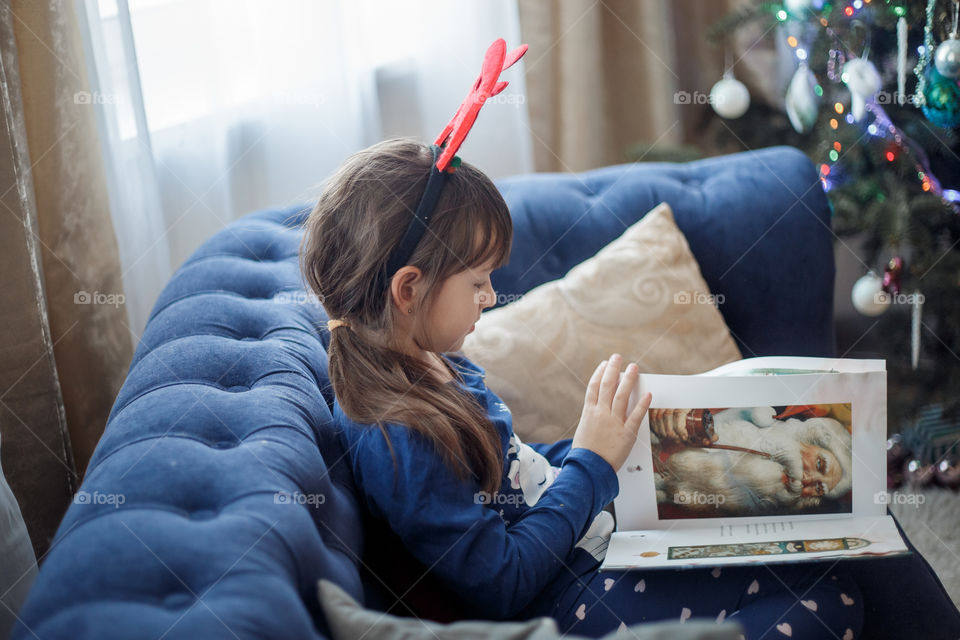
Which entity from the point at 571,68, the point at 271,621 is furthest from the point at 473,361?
the point at 571,68

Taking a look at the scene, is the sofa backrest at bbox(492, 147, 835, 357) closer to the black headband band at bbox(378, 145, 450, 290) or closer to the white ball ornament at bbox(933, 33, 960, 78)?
the white ball ornament at bbox(933, 33, 960, 78)

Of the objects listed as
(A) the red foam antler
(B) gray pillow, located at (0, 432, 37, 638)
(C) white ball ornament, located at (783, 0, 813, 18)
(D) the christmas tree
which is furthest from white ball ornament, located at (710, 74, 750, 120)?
(B) gray pillow, located at (0, 432, 37, 638)

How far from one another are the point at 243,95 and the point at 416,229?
3.30 ft

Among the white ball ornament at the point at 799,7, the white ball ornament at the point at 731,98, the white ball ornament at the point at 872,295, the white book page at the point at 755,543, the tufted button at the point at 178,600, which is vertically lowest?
the white book page at the point at 755,543

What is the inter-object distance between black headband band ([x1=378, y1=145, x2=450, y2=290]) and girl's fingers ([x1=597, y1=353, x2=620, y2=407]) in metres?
0.31

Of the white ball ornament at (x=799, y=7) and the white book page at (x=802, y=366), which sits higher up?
the white ball ornament at (x=799, y=7)

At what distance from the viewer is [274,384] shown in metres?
1.04

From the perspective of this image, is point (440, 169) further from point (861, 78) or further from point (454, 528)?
point (861, 78)

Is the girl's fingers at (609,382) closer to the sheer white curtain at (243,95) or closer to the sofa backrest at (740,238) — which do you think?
the sofa backrest at (740,238)

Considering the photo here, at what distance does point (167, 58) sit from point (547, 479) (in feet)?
3.67

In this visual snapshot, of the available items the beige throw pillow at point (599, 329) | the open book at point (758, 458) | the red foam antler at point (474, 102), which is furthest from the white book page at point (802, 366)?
the red foam antler at point (474, 102)

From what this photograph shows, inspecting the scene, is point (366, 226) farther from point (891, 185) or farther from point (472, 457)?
point (891, 185)

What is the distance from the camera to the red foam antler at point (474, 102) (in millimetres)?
997

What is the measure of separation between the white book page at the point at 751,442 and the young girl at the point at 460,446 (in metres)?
0.03
